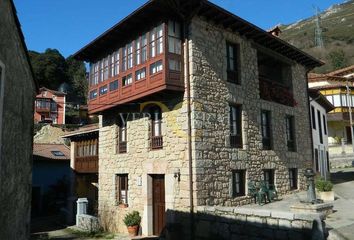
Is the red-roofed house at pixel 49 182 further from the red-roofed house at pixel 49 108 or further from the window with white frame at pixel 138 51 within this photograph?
the red-roofed house at pixel 49 108

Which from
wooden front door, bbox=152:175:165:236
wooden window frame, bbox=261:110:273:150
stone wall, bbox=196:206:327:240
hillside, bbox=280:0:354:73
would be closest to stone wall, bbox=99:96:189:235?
wooden front door, bbox=152:175:165:236

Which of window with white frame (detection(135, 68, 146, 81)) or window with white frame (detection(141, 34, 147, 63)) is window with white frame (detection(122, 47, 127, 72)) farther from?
window with white frame (detection(141, 34, 147, 63))

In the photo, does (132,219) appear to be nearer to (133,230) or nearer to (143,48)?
(133,230)

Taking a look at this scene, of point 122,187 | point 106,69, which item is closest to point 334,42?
point 106,69

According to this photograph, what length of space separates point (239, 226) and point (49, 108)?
1971 inches

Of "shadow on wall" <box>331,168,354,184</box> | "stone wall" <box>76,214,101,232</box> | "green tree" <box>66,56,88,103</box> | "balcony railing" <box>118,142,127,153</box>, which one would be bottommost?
"stone wall" <box>76,214,101,232</box>

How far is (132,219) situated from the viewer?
14188 millimetres

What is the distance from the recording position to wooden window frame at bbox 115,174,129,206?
15867mm

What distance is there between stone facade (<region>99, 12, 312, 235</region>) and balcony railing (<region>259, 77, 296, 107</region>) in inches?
14.5

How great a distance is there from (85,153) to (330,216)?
14.6m

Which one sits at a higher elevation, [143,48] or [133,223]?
[143,48]

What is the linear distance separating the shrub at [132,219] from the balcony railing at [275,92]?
736 cm

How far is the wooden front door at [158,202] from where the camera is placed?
1370 cm

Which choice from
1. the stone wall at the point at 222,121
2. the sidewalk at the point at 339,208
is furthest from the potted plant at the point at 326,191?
the stone wall at the point at 222,121
